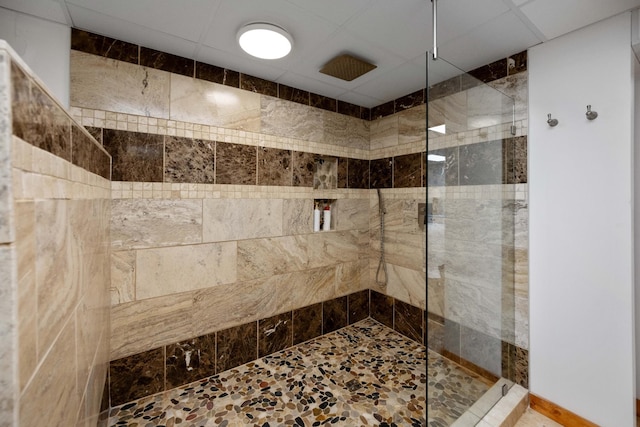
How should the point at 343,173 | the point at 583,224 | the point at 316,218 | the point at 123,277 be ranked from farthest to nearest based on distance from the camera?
1. the point at 343,173
2. the point at 316,218
3. the point at 123,277
4. the point at 583,224

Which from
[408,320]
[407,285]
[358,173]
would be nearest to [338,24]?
[358,173]

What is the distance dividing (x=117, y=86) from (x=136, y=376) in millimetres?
1733

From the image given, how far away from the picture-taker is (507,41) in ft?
5.19

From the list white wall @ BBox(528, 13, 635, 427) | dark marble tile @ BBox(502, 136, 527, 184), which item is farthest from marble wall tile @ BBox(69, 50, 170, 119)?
white wall @ BBox(528, 13, 635, 427)

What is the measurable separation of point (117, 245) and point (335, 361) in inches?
66.0

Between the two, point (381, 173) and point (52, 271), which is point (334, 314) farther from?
point (52, 271)

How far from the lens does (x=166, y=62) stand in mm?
1703

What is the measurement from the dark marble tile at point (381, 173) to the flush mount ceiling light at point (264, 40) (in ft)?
4.59

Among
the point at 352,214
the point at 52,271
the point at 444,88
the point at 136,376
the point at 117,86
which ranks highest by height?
the point at 117,86

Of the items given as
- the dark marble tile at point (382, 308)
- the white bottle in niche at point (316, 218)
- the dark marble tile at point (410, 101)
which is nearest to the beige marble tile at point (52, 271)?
the white bottle in niche at point (316, 218)

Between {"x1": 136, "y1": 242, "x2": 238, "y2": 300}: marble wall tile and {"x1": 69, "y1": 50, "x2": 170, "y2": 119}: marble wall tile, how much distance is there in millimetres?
873

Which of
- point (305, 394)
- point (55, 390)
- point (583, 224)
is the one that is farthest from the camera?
point (305, 394)

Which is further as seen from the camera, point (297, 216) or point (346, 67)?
point (297, 216)

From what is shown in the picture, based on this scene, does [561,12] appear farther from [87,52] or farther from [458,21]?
[87,52]
